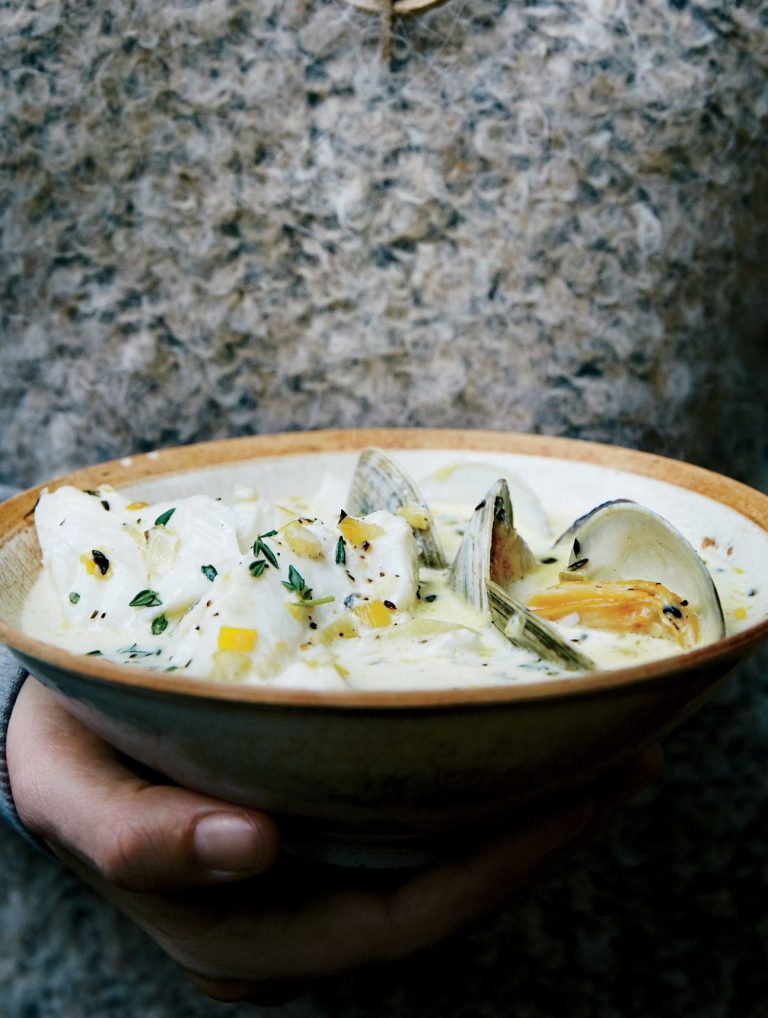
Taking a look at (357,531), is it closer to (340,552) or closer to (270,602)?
(340,552)

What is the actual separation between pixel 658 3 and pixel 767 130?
23 cm

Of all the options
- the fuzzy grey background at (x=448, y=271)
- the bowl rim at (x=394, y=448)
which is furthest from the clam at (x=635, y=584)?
the fuzzy grey background at (x=448, y=271)

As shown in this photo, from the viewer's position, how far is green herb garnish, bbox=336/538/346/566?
0.90 metres

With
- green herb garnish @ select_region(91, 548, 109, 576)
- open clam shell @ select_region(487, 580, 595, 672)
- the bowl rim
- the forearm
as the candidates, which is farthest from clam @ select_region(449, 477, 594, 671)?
the forearm

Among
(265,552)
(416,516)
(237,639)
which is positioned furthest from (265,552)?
(416,516)

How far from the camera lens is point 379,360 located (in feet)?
4.94

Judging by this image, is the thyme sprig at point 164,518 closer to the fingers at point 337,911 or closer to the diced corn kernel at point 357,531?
the diced corn kernel at point 357,531

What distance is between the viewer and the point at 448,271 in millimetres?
1453

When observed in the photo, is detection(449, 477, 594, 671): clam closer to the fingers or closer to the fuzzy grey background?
the fingers

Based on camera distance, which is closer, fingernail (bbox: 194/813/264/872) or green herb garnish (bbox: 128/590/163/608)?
fingernail (bbox: 194/813/264/872)

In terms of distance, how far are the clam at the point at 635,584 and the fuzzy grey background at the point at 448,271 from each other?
0.52 m

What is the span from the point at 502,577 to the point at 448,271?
2.13ft

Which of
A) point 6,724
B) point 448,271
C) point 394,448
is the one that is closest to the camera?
point 6,724

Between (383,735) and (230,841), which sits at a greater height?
(383,735)
